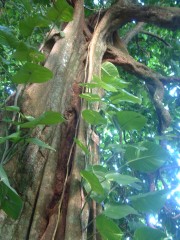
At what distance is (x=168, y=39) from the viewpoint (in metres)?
4.34

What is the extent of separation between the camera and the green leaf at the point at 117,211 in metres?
1.05

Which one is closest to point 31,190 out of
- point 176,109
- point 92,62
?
point 92,62

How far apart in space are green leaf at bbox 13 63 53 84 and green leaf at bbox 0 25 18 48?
0.42 ft

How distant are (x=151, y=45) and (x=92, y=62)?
2747mm

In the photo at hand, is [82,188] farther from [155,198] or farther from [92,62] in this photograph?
[92,62]

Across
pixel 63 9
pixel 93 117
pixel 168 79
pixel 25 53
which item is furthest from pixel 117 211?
pixel 168 79

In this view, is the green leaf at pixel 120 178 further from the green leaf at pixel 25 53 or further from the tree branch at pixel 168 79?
the tree branch at pixel 168 79

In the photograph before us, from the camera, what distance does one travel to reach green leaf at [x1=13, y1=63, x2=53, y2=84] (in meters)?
1.13

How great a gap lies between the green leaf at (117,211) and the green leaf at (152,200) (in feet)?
0.22

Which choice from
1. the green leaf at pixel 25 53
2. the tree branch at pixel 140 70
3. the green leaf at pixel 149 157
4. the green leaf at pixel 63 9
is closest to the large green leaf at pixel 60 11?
the green leaf at pixel 63 9

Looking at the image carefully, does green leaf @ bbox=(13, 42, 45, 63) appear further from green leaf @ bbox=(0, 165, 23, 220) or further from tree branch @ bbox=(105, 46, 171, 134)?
tree branch @ bbox=(105, 46, 171, 134)

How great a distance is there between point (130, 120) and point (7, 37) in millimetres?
642

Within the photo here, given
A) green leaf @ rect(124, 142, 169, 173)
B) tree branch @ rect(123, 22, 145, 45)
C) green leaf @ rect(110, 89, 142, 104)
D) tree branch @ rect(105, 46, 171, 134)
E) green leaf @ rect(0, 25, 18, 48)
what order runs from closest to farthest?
green leaf @ rect(0, 25, 18, 48)
green leaf @ rect(124, 142, 169, 173)
green leaf @ rect(110, 89, 142, 104)
tree branch @ rect(105, 46, 171, 134)
tree branch @ rect(123, 22, 145, 45)

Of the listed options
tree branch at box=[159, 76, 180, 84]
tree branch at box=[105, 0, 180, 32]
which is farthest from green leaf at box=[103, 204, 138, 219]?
tree branch at box=[105, 0, 180, 32]
